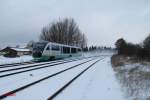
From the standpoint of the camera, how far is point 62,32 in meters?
86.1

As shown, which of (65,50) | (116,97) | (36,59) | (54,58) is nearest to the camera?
(116,97)

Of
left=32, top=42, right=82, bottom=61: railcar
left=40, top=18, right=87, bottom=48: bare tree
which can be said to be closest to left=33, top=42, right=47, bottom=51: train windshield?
left=32, top=42, right=82, bottom=61: railcar

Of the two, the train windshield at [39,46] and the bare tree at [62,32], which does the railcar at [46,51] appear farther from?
the bare tree at [62,32]

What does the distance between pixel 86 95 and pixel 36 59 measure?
28758 millimetres

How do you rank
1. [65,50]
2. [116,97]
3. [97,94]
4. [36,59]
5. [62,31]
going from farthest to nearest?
[62,31]
[65,50]
[36,59]
[97,94]
[116,97]

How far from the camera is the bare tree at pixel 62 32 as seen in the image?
85.9m

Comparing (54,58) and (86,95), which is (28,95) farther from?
(54,58)

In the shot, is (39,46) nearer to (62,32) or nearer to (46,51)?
(46,51)

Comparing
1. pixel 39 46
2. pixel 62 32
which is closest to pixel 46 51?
pixel 39 46

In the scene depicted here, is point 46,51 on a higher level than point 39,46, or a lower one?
lower

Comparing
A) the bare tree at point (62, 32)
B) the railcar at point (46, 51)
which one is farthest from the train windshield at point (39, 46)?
the bare tree at point (62, 32)

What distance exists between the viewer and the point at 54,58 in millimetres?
40906

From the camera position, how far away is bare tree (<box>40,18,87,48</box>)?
85938 millimetres

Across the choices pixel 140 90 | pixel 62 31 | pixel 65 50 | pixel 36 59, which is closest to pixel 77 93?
pixel 140 90
